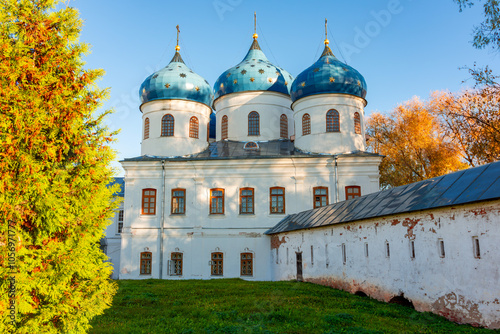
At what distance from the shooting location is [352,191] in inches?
791

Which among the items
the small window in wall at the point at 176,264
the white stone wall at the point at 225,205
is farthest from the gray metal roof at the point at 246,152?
the small window in wall at the point at 176,264

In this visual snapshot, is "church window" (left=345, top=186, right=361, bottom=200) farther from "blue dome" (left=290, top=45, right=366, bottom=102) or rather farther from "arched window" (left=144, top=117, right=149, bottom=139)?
"arched window" (left=144, top=117, right=149, bottom=139)

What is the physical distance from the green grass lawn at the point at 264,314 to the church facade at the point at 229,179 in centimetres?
742

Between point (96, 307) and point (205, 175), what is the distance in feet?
45.4

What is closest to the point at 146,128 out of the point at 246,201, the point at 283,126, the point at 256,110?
the point at 256,110

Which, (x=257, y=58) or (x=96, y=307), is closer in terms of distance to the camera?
(x=96, y=307)

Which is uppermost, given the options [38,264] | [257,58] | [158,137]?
[257,58]

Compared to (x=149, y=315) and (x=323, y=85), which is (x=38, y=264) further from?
(x=323, y=85)

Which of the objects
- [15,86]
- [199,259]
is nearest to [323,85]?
[199,259]

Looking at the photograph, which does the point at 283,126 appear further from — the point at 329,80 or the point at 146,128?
the point at 146,128

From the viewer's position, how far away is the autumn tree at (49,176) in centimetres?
617

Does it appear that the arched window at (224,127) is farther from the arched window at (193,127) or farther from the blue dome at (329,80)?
the blue dome at (329,80)

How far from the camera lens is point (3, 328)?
19.1 ft

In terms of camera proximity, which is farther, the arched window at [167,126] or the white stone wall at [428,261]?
the arched window at [167,126]
